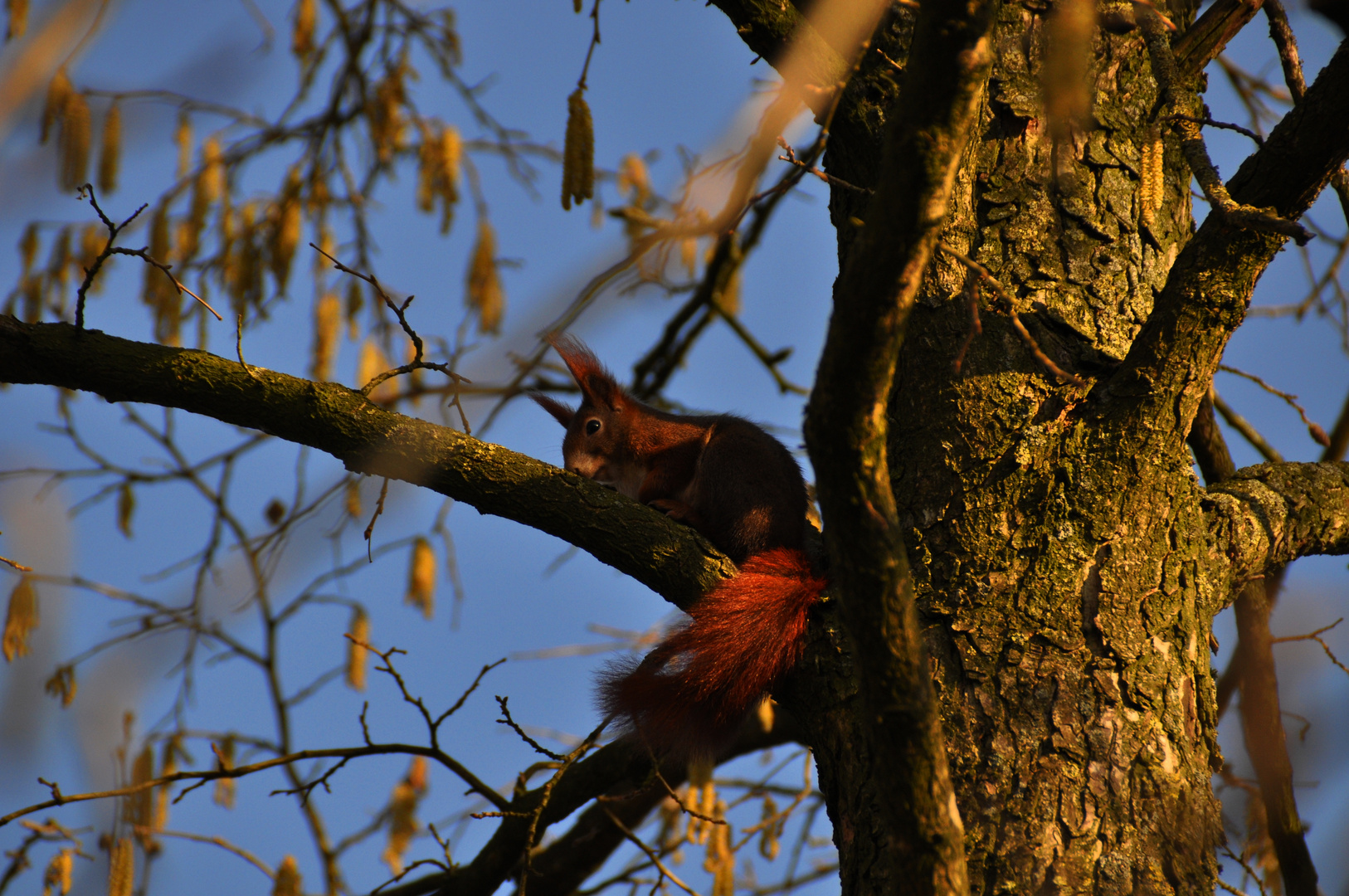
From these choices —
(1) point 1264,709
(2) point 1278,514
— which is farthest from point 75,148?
(1) point 1264,709

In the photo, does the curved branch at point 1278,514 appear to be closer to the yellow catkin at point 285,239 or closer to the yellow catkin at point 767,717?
the yellow catkin at point 767,717

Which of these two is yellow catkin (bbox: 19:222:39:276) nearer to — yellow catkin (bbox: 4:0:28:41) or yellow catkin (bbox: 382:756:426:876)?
yellow catkin (bbox: 4:0:28:41)

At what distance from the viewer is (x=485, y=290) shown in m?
3.51

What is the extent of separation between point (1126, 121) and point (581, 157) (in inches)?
50.4

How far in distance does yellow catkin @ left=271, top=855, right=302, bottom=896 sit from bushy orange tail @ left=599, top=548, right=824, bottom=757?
1215mm

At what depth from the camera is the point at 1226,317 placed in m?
1.85

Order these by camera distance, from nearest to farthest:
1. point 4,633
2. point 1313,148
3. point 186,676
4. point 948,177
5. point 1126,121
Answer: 1. point 948,177
2. point 1313,148
3. point 1126,121
4. point 4,633
5. point 186,676

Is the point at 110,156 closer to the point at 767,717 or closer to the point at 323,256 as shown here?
the point at 323,256

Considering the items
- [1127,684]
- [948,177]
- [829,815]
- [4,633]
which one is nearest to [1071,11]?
[948,177]

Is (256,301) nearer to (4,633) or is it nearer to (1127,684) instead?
(4,633)

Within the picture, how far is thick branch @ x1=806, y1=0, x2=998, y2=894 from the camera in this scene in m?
1.23

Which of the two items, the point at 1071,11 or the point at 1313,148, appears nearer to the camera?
the point at 1071,11

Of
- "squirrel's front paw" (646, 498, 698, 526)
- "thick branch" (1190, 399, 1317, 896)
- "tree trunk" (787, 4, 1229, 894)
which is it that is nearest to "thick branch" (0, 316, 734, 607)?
"tree trunk" (787, 4, 1229, 894)

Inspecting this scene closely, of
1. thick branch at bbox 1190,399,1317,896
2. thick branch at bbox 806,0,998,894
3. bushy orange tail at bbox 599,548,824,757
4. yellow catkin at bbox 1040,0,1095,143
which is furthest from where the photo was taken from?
thick branch at bbox 1190,399,1317,896
